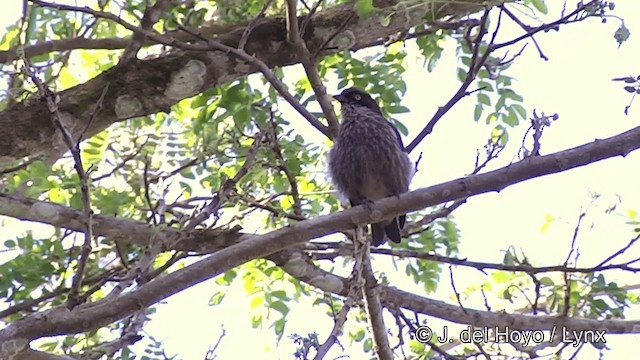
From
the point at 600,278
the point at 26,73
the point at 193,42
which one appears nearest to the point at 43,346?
the point at 193,42

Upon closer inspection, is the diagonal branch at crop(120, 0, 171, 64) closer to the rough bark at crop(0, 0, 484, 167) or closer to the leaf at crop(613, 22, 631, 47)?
the rough bark at crop(0, 0, 484, 167)

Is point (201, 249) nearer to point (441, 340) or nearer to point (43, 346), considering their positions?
point (43, 346)

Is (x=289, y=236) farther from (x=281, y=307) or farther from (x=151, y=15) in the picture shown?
(x=281, y=307)

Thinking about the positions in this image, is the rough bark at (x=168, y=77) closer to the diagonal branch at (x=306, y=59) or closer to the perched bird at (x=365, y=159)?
the diagonal branch at (x=306, y=59)

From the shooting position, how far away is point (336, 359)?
3.54 metres

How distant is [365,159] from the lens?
5.04 m

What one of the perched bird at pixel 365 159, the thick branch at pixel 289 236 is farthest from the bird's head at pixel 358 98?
the thick branch at pixel 289 236

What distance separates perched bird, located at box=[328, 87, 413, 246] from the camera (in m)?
5.03

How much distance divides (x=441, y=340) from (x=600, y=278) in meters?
0.92

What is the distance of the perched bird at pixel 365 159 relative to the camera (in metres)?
5.03

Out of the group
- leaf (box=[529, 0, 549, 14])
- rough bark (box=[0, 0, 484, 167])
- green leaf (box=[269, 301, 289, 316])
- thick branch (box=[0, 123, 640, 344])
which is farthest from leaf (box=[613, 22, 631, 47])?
green leaf (box=[269, 301, 289, 316])

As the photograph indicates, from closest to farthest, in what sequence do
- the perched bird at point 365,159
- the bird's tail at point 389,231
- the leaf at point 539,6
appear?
the leaf at point 539,6 → the bird's tail at point 389,231 → the perched bird at point 365,159

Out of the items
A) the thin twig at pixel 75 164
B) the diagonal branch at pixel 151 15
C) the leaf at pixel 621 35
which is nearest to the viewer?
the thin twig at pixel 75 164

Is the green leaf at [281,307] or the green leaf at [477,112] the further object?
the green leaf at [477,112]
